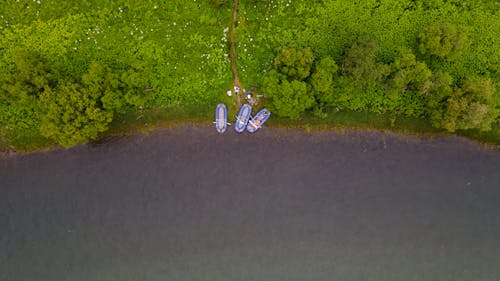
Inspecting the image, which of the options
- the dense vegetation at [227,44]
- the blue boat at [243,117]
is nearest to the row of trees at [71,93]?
the dense vegetation at [227,44]

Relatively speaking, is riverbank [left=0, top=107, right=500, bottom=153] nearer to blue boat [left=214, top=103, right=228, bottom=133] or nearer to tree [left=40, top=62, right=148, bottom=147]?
blue boat [left=214, top=103, right=228, bottom=133]

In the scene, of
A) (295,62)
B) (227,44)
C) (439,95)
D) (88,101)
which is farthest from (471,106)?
(88,101)

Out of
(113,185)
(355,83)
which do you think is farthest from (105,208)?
(355,83)

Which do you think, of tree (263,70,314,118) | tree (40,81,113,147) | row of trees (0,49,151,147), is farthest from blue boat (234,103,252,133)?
tree (40,81,113,147)

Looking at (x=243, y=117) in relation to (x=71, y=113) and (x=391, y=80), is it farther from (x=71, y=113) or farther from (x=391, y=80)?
(x=71, y=113)

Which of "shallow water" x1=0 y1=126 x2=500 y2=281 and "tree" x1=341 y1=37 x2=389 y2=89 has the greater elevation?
"tree" x1=341 y1=37 x2=389 y2=89

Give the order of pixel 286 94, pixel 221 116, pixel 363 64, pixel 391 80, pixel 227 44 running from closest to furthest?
pixel 363 64, pixel 286 94, pixel 391 80, pixel 227 44, pixel 221 116
